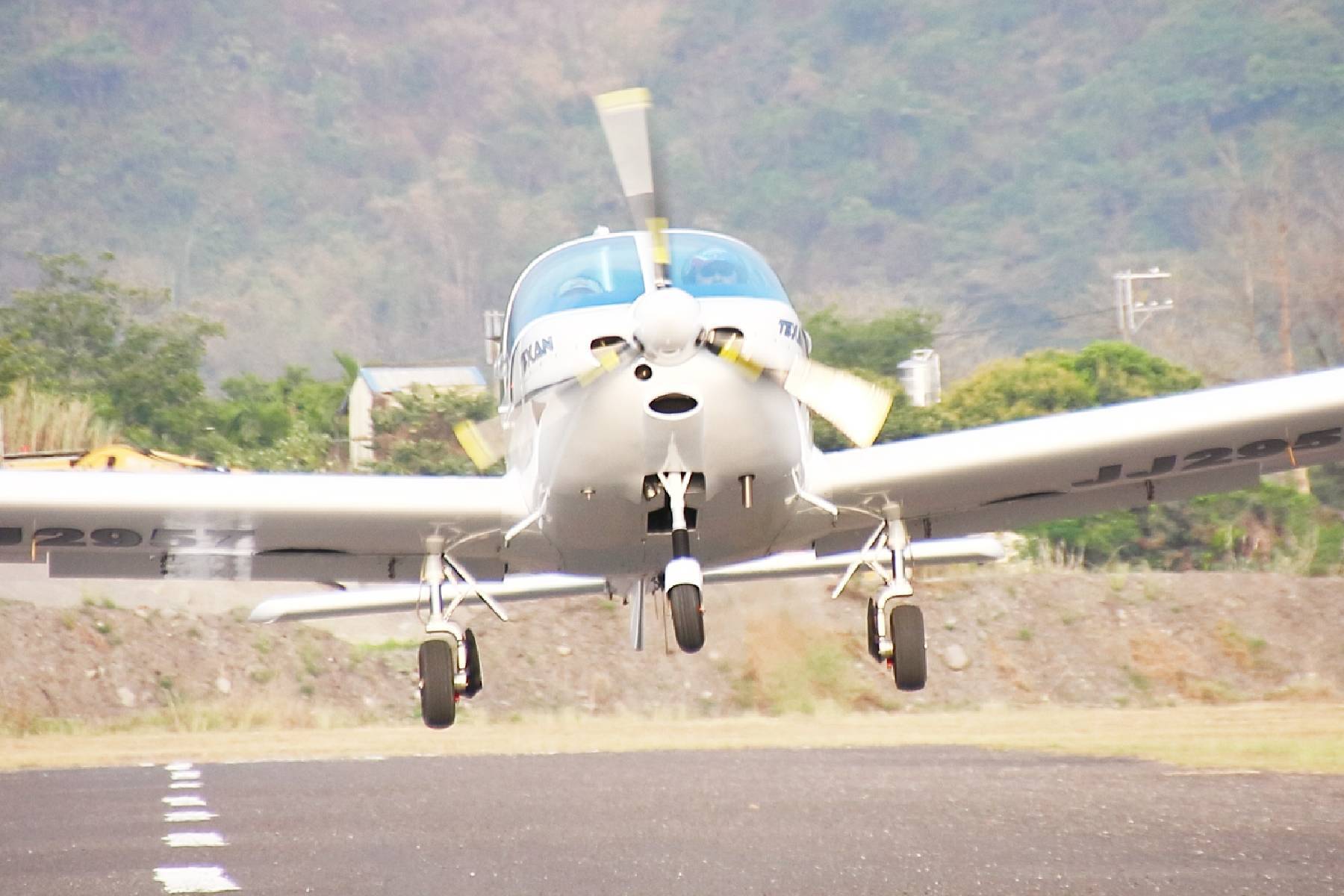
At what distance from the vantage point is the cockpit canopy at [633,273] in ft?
34.5

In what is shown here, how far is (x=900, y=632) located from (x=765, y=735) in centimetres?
1833

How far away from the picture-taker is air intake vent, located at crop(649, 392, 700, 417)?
10086mm

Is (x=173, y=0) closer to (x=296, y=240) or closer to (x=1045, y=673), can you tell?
(x=296, y=240)

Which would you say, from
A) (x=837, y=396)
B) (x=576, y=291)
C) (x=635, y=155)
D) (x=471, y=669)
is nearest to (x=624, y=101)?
(x=635, y=155)

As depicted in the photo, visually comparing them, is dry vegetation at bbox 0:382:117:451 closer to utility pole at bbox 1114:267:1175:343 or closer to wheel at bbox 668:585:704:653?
wheel at bbox 668:585:704:653

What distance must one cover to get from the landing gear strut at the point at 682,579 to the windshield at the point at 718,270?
106cm

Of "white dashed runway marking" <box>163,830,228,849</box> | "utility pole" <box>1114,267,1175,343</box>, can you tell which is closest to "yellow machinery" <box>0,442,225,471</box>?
"white dashed runway marking" <box>163,830,228,849</box>

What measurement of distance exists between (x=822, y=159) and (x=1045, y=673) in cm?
11891

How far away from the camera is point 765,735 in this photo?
1160 inches

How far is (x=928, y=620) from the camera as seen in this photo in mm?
36594

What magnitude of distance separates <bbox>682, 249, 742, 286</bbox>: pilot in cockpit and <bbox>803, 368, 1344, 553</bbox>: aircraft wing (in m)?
1.56

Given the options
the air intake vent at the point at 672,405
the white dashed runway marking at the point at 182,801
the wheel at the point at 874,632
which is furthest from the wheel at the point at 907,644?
the white dashed runway marking at the point at 182,801

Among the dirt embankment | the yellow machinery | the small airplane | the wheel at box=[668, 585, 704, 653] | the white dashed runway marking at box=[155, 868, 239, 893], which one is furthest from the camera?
the yellow machinery

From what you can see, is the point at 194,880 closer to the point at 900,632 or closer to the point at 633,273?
the point at 900,632
